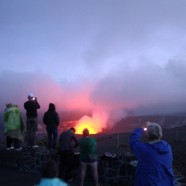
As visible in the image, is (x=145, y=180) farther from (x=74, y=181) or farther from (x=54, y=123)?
(x=54, y=123)

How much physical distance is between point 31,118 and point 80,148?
4.29 meters

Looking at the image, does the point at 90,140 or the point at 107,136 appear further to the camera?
the point at 107,136

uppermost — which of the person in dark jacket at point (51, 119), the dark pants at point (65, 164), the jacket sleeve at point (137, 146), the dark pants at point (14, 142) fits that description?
the person in dark jacket at point (51, 119)

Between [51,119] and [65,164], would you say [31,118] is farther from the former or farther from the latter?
[65,164]

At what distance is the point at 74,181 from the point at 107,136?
24212 millimetres

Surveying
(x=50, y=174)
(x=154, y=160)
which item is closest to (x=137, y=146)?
(x=154, y=160)

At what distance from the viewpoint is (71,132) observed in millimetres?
11492

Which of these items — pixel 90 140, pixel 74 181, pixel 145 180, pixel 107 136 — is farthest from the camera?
pixel 107 136

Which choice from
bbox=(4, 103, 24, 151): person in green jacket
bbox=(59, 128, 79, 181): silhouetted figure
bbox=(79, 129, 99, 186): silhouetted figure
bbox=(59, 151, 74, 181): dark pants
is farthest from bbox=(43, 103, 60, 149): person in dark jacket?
bbox=(79, 129, 99, 186): silhouetted figure

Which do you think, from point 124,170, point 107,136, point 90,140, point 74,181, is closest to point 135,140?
point 90,140

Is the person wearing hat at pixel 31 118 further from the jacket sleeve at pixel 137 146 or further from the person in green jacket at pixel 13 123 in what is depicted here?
the jacket sleeve at pixel 137 146

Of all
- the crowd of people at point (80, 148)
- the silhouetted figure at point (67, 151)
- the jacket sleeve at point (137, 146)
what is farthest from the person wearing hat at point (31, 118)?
the jacket sleeve at point (137, 146)

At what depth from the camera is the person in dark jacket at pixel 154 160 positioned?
550 cm

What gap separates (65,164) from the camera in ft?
38.9
